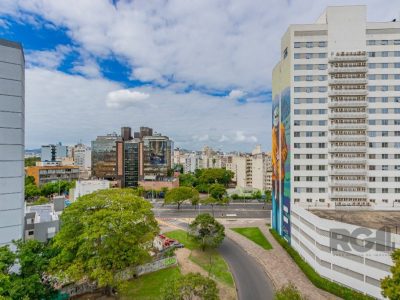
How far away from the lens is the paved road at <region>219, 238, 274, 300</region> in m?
25.6

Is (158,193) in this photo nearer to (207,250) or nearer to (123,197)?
(207,250)

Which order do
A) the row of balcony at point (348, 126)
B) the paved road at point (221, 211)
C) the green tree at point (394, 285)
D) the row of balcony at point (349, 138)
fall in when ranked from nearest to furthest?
the green tree at point (394, 285)
the row of balcony at point (348, 126)
the row of balcony at point (349, 138)
the paved road at point (221, 211)

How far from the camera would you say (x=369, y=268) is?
2389cm

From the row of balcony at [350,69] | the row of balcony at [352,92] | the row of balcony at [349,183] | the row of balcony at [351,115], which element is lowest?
the row of balcony at [349,183]

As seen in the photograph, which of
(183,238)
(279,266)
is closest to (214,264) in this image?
(279,266)

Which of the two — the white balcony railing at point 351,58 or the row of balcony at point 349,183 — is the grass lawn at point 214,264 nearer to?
the row of balcony at point 349,183

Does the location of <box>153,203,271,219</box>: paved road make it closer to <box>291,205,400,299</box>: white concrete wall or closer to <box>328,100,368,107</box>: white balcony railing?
<box>291,205,400,299</box>: white concrete wall

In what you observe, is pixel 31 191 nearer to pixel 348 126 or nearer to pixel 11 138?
pixel 11 138

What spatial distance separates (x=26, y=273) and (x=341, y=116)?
41705 mm

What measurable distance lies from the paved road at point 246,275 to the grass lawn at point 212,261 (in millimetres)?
756

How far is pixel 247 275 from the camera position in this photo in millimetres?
29688

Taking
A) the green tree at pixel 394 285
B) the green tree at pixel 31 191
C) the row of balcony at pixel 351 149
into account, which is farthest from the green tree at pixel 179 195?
the green tree at pixel 394 285

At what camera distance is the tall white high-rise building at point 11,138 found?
22.2 metres

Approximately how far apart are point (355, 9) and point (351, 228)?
31831 mm
